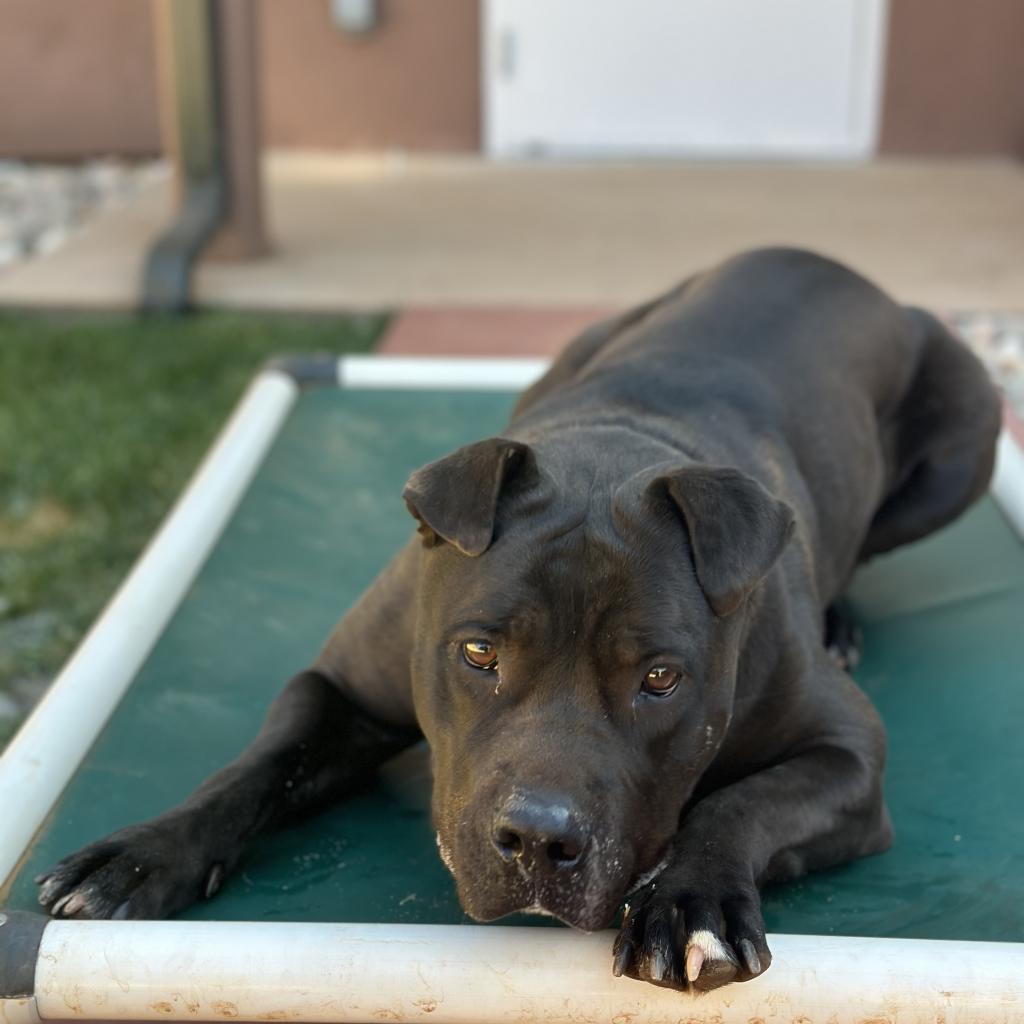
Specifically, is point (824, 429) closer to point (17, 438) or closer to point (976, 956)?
point (976, 956)

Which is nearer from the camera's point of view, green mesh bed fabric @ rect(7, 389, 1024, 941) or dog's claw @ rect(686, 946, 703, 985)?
dog's claw @ rect(686, 946, 703, 985)

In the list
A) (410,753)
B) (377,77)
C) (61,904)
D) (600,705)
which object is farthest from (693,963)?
(377,77)

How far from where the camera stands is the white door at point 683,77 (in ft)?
34.9

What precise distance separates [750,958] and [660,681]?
0.47 metres

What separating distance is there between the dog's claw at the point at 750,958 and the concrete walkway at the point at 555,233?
219 inches

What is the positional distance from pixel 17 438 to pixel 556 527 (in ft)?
13.7

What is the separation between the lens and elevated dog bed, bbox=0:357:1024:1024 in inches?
98.7

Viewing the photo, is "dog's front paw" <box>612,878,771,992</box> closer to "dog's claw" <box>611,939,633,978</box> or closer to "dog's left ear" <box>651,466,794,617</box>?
"dog's claw" <box>611,939,633,978</box>

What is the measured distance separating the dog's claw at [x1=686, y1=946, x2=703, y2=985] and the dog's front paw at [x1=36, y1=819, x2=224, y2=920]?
94 cm

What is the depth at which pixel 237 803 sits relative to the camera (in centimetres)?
294

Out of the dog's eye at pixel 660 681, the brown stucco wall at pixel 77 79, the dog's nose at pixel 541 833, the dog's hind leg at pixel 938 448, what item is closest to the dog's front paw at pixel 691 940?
the dog's nose at pixel 541 833

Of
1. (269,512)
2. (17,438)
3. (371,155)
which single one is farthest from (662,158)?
(269,512)

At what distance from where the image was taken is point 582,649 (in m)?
2.58

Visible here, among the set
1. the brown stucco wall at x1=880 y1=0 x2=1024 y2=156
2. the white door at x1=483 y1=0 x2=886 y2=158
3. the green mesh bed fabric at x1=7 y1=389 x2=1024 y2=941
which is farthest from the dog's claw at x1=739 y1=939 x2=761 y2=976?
the brown stucco wall at x1=880 y1=0 x2=1024 y2=156
